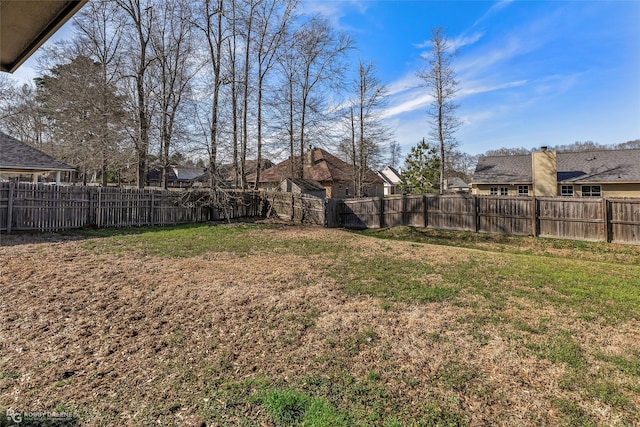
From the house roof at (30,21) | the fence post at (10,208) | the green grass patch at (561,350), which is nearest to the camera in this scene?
the house roof at (30,21)

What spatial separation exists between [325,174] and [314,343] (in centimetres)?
2645

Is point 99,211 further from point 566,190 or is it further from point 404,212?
point 566,190

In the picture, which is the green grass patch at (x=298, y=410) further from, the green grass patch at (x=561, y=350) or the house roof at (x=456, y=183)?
the house roof at (x=456, y=183)

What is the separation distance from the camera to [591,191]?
21.1 m

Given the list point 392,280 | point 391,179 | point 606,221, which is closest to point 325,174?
point 606,221

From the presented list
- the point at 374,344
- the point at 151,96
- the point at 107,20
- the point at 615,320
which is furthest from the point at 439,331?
the point at 107,20

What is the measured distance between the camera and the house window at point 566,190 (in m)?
21.6

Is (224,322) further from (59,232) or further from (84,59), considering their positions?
(84,59)

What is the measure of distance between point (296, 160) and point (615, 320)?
943 inches

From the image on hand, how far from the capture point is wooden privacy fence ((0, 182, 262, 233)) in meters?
9.77

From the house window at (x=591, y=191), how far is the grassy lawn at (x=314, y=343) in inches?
735

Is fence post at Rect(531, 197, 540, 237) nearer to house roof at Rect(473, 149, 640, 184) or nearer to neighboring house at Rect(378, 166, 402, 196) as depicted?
house roof at Rect(473, 149, 640, 184)

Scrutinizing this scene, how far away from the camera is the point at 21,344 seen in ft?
10.4

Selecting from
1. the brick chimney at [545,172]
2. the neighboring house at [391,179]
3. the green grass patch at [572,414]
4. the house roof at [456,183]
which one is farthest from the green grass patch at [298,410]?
the house roof at [456,183]
